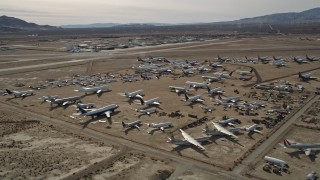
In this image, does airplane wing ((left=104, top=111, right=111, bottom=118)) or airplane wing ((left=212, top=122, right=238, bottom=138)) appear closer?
airplane wing ((left=212, top=122, right=238, bottom=138))

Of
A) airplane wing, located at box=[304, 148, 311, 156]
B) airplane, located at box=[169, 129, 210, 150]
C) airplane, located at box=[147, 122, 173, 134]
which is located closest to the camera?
airplane wing, located at box=[304, 148, 311, 156]

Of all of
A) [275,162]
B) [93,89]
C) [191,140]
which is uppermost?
[93,89]

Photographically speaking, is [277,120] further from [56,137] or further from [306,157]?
[56,137]

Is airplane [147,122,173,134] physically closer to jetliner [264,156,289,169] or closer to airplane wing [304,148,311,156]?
jetliner [264,156,289,169]

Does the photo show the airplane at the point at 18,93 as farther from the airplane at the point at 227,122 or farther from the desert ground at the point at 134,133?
the airplane at the point at 227,122

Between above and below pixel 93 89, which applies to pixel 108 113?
below

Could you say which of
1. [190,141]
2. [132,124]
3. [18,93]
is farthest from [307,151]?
[18,93]

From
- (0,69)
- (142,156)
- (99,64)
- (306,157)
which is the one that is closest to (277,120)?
(306,157)

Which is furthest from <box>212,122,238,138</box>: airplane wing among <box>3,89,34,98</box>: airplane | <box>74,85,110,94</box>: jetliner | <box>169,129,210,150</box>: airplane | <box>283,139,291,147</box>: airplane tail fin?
<box>3,89,34,98</box>: airplane

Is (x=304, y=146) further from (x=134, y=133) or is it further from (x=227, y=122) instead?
(x=134, y=133)

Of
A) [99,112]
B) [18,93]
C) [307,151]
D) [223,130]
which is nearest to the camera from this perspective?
[307,151]

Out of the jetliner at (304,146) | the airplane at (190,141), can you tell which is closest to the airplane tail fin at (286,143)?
the jetliner at (304,146)
